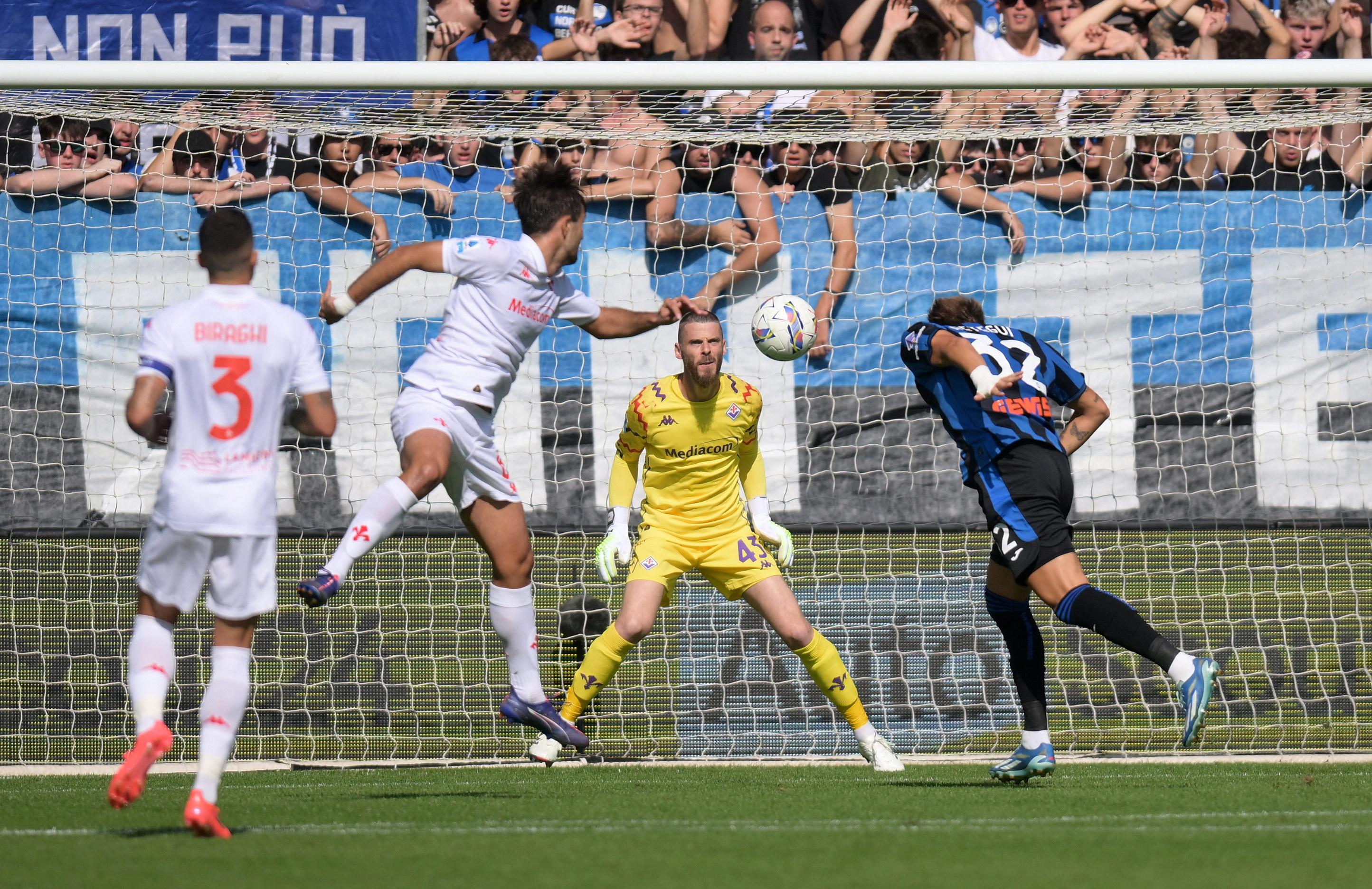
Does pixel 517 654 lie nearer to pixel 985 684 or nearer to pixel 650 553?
pixel 650 553

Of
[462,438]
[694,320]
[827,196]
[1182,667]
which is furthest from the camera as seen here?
[827,196]

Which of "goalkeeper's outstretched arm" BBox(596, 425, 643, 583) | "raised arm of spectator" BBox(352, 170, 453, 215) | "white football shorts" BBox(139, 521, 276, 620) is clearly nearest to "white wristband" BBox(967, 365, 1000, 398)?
"goalkeeper's outstretched arm" BBox(596, 425, 643, 583)

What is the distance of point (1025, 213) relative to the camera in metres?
10.4

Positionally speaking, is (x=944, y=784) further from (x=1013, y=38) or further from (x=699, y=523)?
(x=1013, y=38)

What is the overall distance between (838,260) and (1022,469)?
4195 millimetres

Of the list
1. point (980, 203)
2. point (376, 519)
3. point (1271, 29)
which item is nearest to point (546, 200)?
point (376, 519)

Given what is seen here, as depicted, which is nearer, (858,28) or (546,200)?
(546,200)

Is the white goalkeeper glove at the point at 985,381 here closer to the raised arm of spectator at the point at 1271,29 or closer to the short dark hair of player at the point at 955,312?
the short dark hair of player at the point at 955,312

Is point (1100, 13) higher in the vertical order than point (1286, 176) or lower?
higher

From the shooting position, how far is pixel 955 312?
6.62 meters

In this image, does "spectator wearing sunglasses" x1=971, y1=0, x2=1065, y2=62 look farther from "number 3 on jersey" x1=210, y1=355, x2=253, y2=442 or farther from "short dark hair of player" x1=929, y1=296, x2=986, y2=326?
"number 3 on jersey" x1=210, y1=355, x2=253, y2=442

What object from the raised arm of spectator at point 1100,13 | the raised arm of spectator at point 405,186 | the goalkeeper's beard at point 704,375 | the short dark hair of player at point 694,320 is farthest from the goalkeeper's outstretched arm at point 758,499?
the raised arm of spectator at point 1100,13

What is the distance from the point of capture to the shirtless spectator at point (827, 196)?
1019 centimetres

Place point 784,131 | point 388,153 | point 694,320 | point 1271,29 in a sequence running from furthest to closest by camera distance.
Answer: point 1271,29 < point 388,153 < point 784,131 < point 694,320
